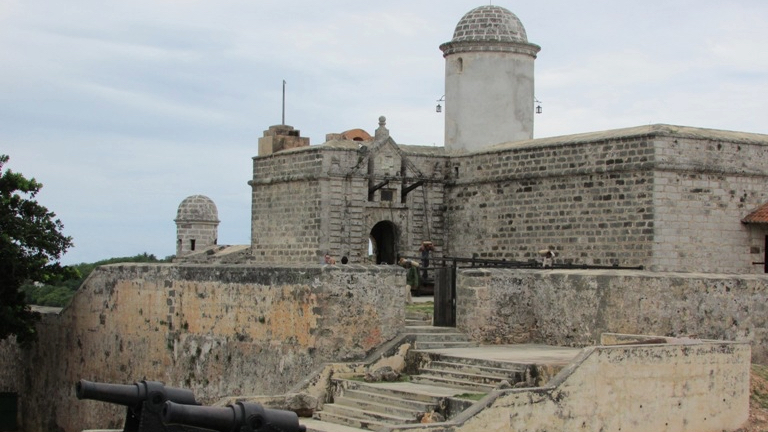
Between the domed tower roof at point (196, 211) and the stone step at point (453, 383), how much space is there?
94.9 ft

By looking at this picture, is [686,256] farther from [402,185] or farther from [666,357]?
[666,357]

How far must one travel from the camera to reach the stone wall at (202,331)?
648 inches

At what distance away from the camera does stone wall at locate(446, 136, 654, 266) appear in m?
24.8

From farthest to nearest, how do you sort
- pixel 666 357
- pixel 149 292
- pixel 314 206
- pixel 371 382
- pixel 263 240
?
1. pixel 263 240
2. pixel 314 206
3. pixel 149 292
4. pixel 371 382
5. pixel 666 357

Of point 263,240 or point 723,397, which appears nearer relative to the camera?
point 723,397

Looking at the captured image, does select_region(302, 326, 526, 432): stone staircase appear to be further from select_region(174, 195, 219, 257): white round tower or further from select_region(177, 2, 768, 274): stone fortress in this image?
select_region(174, 195, 219, 257): white round tower

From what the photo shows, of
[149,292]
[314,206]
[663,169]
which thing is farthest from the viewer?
[314,206]

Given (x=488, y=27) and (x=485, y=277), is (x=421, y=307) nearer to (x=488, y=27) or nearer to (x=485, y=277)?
(x=485, y=277)

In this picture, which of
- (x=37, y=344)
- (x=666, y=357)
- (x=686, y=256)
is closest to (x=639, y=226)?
(x=686, y=256)

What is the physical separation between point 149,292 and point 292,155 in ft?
27.7

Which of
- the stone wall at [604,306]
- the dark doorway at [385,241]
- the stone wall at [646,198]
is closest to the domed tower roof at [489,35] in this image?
the stone wall at [646,198]

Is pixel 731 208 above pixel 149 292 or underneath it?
above

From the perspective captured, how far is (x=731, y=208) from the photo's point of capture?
25.1m

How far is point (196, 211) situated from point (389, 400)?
3005 centimetres
